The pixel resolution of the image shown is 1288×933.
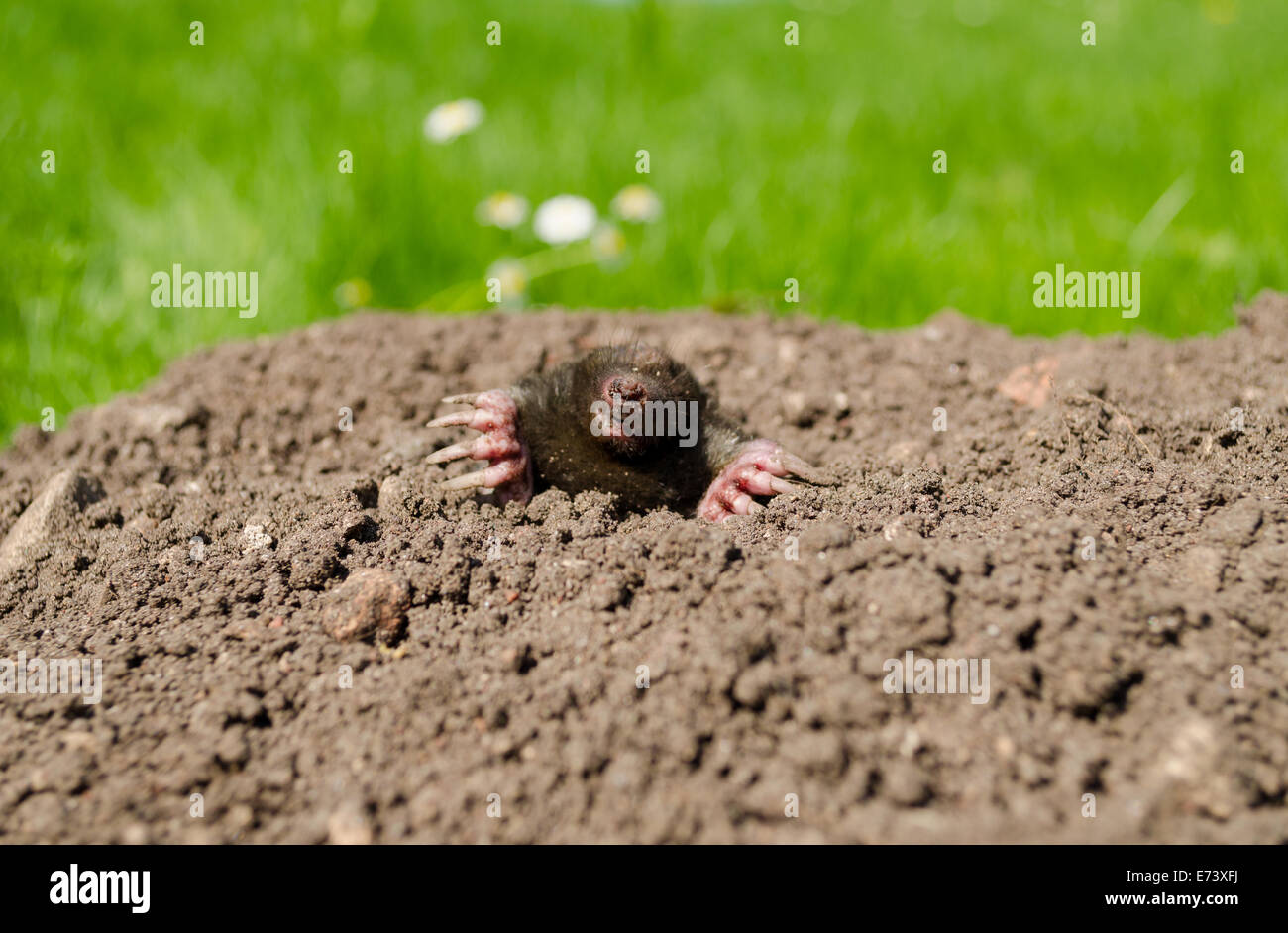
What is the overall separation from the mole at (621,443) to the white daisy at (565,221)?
6.05 feet

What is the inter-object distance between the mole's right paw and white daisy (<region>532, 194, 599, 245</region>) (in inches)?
78.7

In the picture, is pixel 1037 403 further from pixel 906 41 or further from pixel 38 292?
pixel 906 41

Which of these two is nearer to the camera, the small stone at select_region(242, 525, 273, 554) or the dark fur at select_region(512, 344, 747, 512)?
the small stone at select_region(242, 525, 273, 554)

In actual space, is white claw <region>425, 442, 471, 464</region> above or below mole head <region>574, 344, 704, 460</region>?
below

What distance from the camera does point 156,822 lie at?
1.70 metres

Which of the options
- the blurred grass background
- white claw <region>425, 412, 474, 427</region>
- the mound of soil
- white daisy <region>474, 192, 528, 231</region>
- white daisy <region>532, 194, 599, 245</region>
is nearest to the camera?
the mound of soil

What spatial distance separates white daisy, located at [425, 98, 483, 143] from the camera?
18.0ft

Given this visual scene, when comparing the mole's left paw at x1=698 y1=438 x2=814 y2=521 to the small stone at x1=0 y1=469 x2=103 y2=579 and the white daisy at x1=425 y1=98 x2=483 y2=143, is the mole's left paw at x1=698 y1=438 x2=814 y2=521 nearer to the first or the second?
the small stone at x1=0 y1=469 x2=103 y2=579

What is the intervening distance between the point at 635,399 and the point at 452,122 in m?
3.51

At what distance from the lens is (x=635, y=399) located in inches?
106

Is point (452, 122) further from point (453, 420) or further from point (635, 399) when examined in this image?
point (635, 399)

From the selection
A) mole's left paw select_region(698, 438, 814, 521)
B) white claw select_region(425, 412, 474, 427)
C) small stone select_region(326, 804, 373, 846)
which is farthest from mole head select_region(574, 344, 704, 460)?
small stone select_region(326, 804, 373, 846)
